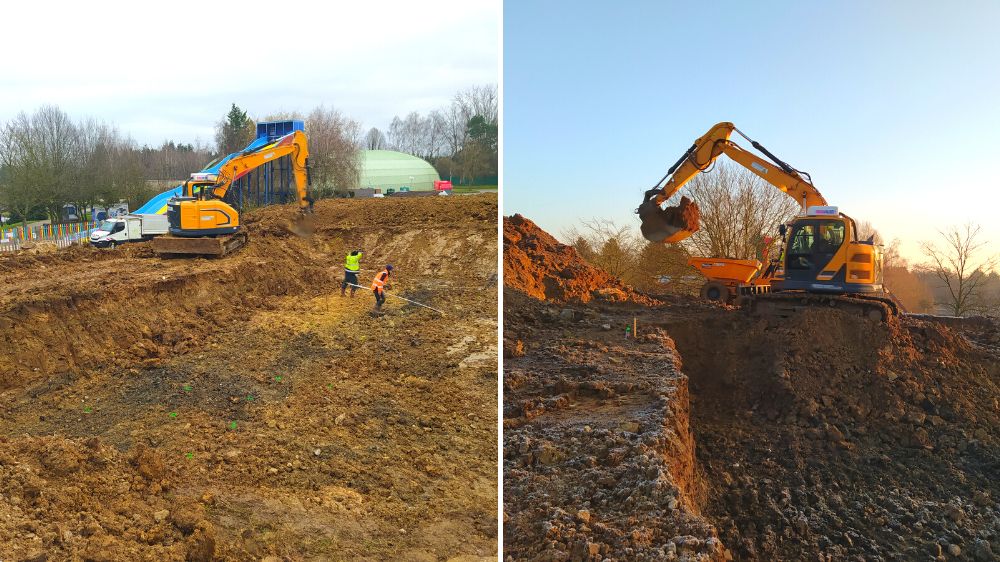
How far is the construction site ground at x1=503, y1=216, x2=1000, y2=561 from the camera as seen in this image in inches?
144

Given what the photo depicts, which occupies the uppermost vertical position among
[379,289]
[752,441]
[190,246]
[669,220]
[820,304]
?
[669,220]

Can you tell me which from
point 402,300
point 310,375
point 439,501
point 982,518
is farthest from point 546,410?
point 402,300

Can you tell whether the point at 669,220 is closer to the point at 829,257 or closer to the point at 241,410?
the point at 829,257

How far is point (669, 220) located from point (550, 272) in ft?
10.1

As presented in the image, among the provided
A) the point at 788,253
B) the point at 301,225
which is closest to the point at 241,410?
the point at 788,253

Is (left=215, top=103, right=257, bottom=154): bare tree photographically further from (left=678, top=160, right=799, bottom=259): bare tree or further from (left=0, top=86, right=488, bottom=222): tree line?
(left=678, top=160, right=799, bottom=259): bare tree

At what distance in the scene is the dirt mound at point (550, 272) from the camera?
1123 cm

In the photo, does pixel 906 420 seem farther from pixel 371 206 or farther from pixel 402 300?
pixel 371 206

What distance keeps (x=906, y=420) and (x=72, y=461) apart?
675cm

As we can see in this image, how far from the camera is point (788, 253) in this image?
27.1 feet

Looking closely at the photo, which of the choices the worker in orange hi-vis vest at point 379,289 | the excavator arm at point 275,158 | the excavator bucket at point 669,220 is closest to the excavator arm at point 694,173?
the excavator bucket at point 669,220

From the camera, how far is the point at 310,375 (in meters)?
6.48

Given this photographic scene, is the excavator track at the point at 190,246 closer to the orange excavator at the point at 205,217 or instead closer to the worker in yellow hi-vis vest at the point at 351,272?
the orange excavator at the point at 205,217

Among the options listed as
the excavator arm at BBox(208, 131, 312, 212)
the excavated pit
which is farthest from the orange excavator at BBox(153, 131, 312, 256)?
the excavated pit
